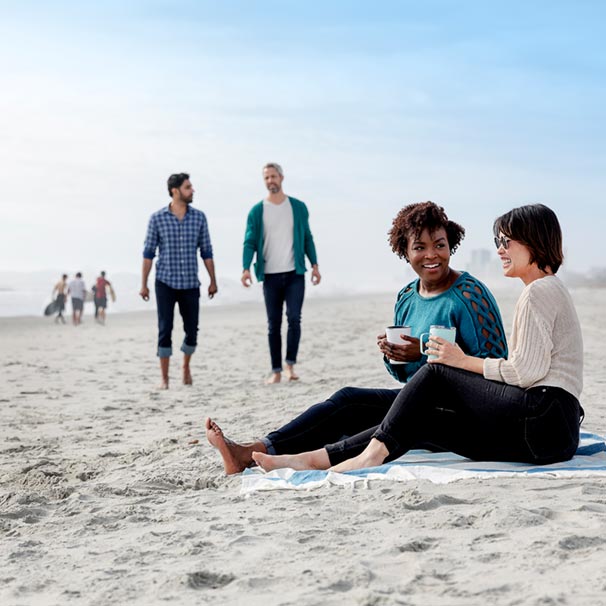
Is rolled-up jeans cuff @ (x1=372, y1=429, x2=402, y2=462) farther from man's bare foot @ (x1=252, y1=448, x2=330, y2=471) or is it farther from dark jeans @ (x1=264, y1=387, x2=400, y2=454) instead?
dark jeans @ (x1=264, y1=387, x2=400, y2=454)

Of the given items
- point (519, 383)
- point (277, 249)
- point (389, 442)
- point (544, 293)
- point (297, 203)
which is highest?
point (297, 203)

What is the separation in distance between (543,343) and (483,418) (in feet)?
1.54

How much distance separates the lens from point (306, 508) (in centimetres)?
343

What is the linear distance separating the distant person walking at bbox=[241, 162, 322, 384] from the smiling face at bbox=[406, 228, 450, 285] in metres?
4.25

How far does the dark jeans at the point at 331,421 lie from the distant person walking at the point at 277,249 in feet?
13.4

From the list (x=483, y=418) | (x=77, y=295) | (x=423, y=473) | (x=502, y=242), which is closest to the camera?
(x=502, y=242)

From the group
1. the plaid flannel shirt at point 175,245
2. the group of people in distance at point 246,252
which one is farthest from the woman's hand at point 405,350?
the plaid flannel shirt at point 175,245

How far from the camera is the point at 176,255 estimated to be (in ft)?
26.9

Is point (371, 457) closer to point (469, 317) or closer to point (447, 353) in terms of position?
point (447, 353)

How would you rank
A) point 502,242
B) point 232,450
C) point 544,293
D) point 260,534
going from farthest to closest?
point 232,450 < point 502,242 < point 544,293 < point 260,534

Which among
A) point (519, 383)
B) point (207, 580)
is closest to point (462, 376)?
point (519, 383)

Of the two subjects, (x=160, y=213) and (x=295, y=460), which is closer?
(x=295, y=460)

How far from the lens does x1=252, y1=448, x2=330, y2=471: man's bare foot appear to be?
3.97m

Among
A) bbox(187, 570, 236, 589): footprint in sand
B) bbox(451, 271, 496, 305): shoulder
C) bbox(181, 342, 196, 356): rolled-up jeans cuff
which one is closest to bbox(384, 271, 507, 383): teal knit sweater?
bbox(451, 271, 496, 305): shoulder
